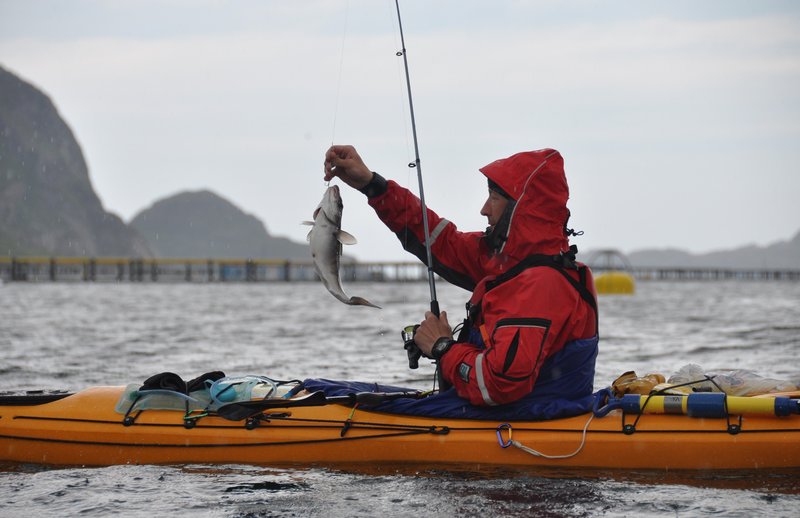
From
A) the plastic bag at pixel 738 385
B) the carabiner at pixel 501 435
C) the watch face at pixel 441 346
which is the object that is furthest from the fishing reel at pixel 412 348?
the plastic bag at pixel 738 385

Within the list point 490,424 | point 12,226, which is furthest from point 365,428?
point 12,226

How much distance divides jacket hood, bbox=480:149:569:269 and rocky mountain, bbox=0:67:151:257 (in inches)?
5941

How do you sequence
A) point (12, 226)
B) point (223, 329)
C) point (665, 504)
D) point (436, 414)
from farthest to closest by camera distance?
point (12, 226) < point (223, 329) < point (436, 414) < point (665, 504)

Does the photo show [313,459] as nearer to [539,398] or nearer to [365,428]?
[365,428]

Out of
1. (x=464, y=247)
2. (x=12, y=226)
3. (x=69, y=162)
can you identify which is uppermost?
(x=69, y=162)

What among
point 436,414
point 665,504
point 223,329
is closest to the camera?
point 665,504

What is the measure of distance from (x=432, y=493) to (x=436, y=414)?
0.51 m

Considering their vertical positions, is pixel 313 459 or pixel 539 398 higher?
pixel 539 398

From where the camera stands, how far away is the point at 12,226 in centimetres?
15200

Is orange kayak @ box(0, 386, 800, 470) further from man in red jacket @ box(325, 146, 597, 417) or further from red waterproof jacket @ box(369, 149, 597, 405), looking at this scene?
red waterproof jacket @ box(369, 149, 597, 405)

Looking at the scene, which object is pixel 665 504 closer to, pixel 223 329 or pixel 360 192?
pixel 360 192

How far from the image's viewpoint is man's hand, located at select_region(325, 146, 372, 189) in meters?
6.23

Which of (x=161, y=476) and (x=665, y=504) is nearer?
(x=665, y=504)

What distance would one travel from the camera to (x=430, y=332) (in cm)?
583
